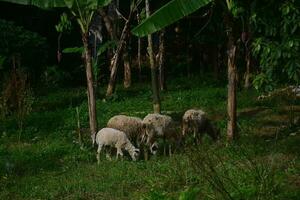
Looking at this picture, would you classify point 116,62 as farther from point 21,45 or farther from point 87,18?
point 87,18

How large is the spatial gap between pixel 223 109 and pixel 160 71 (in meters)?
4.87

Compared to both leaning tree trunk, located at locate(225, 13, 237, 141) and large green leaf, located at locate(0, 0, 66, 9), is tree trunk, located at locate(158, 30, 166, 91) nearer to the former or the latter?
leaning tree trunk, located at locate(225, 13, 237, 141)

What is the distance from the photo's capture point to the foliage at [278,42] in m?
8.11

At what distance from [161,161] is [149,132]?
4.17 ft

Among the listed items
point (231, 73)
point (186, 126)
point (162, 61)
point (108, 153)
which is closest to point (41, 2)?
point (108, 153)

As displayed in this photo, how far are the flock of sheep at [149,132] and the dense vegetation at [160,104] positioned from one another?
0.89 ft

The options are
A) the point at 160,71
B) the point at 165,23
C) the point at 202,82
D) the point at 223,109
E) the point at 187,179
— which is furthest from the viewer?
the point at 202,82

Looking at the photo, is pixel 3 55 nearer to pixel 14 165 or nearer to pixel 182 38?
pixel 14 165

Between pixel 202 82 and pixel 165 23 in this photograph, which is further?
pixel 202 82

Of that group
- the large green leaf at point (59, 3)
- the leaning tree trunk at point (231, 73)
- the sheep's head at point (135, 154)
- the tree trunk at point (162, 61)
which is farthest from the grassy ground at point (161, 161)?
the large green leaf at point (59, 3)

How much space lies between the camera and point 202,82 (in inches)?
904

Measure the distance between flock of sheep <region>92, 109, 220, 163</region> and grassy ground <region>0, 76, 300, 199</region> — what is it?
Answer: 0.93ft

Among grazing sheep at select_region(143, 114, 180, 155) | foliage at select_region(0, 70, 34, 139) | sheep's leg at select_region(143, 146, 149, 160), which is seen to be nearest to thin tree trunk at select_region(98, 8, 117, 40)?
foliage at select_region(0, 70, 34, 139)

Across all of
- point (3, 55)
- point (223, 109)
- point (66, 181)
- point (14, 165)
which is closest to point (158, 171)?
point (66, 181)
